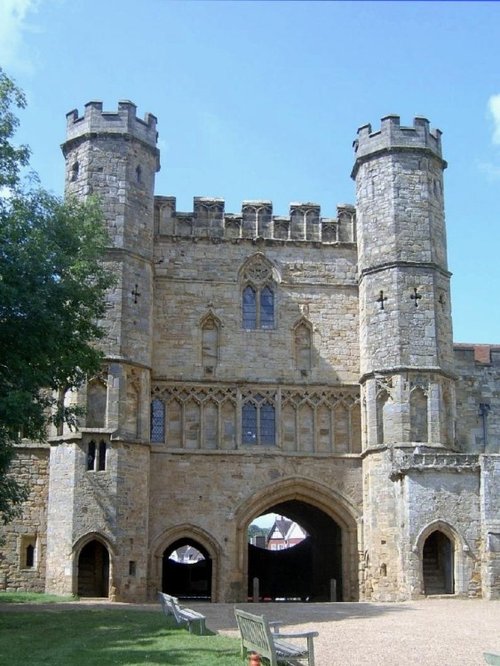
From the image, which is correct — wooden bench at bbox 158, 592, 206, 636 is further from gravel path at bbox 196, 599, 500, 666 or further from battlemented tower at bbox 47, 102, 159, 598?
battlemented tower at bbox 47, 102, 159, 598

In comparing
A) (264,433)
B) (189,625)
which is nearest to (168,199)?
(264,433)

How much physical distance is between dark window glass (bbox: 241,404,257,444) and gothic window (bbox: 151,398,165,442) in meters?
2.18

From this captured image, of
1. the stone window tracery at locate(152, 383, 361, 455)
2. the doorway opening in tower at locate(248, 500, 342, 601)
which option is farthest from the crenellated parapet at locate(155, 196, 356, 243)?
the doorway opening in tower at locate(248, 500, 342, 601)

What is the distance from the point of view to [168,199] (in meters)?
27.7

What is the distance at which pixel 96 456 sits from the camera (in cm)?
2419

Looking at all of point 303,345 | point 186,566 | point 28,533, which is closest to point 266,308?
point 303,345

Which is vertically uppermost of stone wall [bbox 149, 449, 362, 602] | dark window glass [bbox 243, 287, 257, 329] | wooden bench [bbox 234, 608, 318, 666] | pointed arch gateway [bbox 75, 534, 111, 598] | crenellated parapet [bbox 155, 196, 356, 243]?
crenellated parapet [bbox 155, 196, 356, 243]

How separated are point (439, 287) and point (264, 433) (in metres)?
6.18

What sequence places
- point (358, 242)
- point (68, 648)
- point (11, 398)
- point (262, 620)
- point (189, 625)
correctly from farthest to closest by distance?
1. point (358, 242)
2. point (11, 398)
3. point (189, 625)
4. point (68, 648)
5. point (262, 620)

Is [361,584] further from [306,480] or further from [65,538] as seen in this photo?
[65,538]

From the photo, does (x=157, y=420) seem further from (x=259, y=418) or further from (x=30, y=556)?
(x=30, y=556)

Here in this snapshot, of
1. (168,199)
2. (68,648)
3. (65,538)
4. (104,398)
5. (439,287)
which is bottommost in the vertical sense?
(68,648)

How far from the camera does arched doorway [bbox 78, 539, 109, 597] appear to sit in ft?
79.8

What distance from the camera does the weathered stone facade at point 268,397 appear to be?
23.8 m
